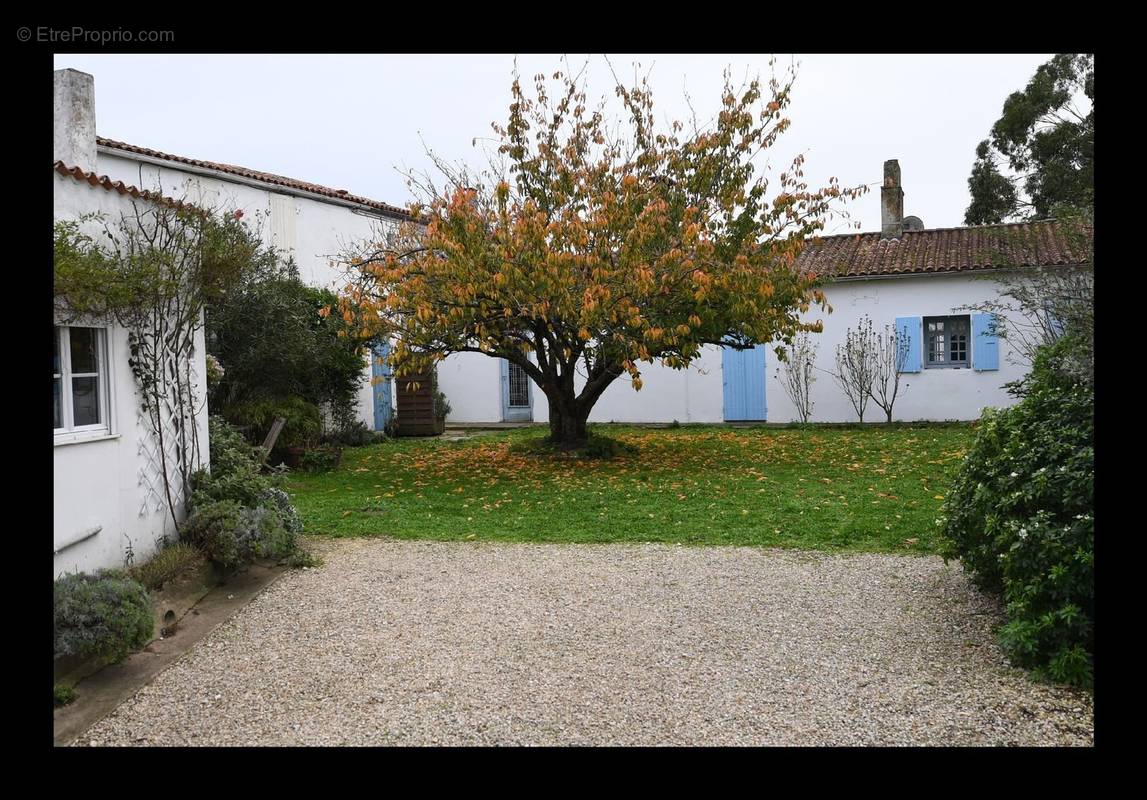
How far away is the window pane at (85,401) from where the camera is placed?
19.6 ft

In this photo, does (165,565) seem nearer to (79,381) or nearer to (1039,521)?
→ (79,381)

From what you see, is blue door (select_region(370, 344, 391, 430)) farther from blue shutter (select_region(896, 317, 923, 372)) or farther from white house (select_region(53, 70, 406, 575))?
blue shutter (select_region(896, 317, 923, 372))

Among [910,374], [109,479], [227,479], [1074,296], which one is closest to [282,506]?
[227,479]

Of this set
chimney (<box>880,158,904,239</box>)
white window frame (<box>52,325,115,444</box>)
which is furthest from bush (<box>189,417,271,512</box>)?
chimney (<box>880,158,904,239</box>)

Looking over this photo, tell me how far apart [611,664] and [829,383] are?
46.5 ft

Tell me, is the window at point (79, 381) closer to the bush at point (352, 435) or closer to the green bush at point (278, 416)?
the green bush at point (278, 416)

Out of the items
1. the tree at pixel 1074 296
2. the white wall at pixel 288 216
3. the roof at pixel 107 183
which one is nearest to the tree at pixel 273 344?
the white wall at pixel 288 216

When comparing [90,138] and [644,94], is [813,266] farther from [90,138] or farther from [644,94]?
[90,138]

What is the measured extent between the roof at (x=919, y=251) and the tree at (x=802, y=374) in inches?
62.3

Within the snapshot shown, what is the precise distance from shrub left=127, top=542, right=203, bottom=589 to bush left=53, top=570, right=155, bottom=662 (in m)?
1.06

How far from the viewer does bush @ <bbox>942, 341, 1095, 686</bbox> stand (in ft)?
13.9
